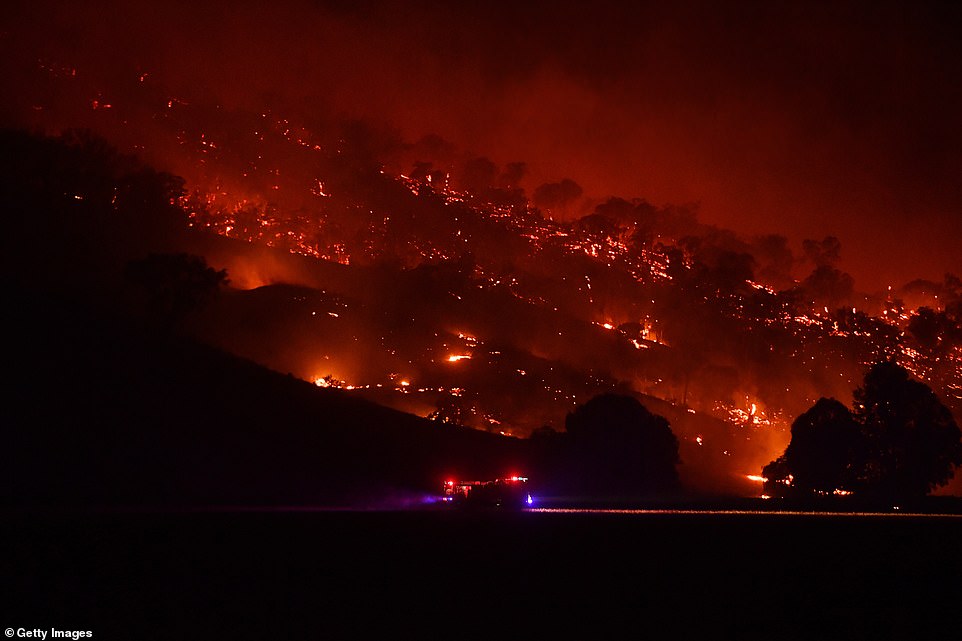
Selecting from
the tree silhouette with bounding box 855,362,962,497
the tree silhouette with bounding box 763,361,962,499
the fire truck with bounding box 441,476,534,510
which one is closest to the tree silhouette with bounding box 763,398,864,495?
the tree silhouette with bounding box 763,361,962,499

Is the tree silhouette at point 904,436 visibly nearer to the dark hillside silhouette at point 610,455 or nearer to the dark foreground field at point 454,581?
the dark hillside silhouette at point 610,455

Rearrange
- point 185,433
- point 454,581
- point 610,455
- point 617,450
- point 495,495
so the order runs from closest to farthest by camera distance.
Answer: point 454,581 < point 495,495 < point 185,433 < point 610,455 < point 617,450

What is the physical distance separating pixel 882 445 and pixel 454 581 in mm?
58724

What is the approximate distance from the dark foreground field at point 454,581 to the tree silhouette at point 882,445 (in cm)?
4110

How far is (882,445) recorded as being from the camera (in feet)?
219

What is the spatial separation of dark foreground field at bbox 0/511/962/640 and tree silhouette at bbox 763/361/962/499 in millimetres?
41095

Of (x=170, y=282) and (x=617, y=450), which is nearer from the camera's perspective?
(x=617, y=450)

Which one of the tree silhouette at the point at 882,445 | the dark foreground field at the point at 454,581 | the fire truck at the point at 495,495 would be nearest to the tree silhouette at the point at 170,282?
the fire truck at the point at 495,495

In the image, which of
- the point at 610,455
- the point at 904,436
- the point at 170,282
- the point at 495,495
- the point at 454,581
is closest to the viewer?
the point at 454,581

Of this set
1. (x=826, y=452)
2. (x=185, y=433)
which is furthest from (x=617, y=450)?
(x=185, y=433)

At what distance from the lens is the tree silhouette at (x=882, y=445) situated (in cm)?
6512

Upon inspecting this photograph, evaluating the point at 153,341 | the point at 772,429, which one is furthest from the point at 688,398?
the point at 153,341

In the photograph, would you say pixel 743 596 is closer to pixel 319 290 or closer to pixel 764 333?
pixel 319 290

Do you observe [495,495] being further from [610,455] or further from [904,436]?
[904,436]
